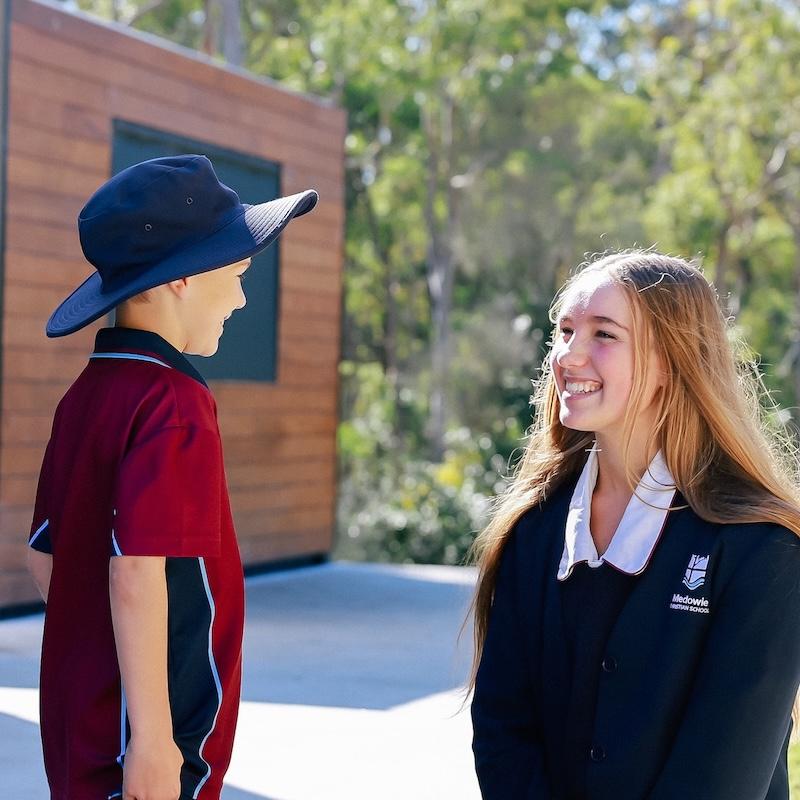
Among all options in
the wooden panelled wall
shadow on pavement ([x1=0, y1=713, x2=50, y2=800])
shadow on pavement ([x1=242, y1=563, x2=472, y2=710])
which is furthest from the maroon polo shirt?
the wooden panelled wall

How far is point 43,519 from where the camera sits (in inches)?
88.1

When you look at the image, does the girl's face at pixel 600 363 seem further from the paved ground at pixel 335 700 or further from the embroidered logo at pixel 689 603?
the paved ground at pixel 335 700

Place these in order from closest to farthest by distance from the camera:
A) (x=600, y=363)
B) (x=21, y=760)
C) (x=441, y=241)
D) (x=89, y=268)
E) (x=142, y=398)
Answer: (x=142, y=398) < (x=600, y=363) < (x=21, y=760) < (x=89, y=268) < (x=441, y=241)

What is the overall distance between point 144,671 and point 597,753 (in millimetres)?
746

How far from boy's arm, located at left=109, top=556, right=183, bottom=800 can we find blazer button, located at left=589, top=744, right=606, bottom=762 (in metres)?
0.67

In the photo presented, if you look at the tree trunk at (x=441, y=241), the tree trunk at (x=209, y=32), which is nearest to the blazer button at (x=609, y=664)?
the tree trunk at (x=209, y=32)

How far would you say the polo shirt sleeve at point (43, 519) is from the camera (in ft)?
7.25

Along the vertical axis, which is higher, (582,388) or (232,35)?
(232,35)

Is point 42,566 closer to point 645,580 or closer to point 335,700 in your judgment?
point 645,580

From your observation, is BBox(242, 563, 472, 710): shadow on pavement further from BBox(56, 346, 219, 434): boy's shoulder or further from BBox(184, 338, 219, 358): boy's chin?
BBox(56, 346, 219, 434): boy's shoulder

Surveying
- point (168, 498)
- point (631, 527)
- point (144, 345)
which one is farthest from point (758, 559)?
point (144, 345)

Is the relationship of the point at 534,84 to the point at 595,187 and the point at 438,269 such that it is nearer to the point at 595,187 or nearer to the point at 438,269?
the point at 595,187

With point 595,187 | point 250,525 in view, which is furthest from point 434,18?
point 250,525

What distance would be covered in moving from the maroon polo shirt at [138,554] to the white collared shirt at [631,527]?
1.95 ft
